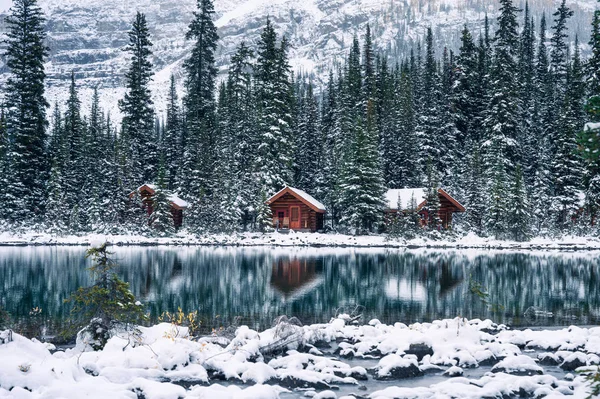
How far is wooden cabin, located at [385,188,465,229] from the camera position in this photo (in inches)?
2082

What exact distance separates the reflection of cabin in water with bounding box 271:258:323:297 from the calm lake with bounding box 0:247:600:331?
0.06 metres

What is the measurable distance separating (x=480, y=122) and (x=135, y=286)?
52602 millimetres

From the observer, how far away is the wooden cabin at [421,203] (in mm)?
52875

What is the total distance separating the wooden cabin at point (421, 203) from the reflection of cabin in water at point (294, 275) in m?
18.7

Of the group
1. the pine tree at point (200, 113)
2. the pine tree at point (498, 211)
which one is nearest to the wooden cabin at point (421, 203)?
the pine tree at point (498, 211)

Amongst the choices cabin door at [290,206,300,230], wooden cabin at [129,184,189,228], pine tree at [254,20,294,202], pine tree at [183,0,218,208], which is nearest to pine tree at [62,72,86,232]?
wooden cabin at [129,184,189,228]

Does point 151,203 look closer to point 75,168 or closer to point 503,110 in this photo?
point 75,168

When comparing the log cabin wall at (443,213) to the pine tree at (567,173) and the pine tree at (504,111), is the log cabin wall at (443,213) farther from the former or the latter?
the pine tree at (567,173)

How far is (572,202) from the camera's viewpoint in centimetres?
5131

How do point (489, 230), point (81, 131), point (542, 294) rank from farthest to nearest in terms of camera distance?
1. point (81, 131)
2. point (489, 230)
3. point (542, 294)

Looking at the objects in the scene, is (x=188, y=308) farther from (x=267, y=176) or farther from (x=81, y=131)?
(x=81, y=131)

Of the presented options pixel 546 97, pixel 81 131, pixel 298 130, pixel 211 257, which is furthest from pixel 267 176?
pixel 546 97

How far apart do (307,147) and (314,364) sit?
52.9 meters

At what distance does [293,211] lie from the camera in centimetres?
5556
